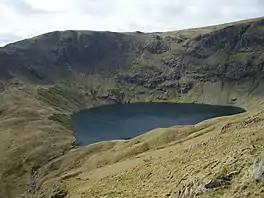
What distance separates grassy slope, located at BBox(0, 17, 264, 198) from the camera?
1833 inches

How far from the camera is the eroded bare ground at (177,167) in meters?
38.2

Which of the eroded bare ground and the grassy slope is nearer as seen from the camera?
the eroded bare ground

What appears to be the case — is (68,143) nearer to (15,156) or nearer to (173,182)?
(15,156)

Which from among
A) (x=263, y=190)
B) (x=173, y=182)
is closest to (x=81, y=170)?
(x=173, y=182)

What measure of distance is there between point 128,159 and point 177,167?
4194 centimetres

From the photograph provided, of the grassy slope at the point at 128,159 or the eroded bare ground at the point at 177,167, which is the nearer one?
the eroded bare ground at the point at 177,167

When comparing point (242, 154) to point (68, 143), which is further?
point (68, 143)

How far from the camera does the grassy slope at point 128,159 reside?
46.6 metres

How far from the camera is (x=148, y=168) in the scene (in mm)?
68938

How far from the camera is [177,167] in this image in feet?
194

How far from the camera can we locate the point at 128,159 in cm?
10025

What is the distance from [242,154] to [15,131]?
14453 cm

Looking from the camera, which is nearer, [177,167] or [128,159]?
[177,167]

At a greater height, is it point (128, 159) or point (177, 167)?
point (177, 167)
